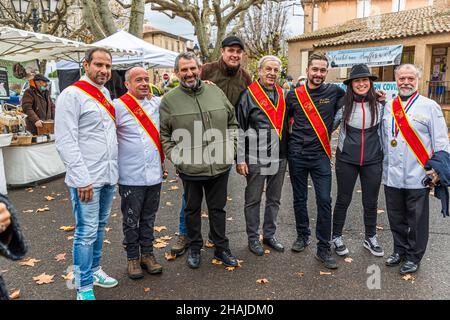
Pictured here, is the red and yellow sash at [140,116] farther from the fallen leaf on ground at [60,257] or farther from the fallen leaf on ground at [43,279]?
the fallen leaf on ground at [60,257]

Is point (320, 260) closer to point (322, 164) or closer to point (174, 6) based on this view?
point (322, 164)

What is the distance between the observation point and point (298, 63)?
26578 mm

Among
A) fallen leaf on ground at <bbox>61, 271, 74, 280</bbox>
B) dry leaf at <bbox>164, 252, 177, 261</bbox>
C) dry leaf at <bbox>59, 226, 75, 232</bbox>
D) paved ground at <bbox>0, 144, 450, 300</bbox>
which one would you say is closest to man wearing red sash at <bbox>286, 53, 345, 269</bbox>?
paved ground at <bbox>0, 144, 450, 300</bbox>

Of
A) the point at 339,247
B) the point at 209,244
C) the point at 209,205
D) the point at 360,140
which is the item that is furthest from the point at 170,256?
the point at 360,140

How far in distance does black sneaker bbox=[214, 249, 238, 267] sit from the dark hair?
71.0 inches

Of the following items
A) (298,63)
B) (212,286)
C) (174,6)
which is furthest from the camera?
(298,63)

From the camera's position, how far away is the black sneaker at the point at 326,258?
3650 millimetres

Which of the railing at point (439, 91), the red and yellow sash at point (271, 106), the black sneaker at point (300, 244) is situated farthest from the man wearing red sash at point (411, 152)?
the railing at point (439, 91)

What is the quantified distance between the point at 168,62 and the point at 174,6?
6.04 metres

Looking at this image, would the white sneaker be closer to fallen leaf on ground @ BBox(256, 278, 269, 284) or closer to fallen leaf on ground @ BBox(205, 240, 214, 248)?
fallen leaf on ground @ BBox(205, 240, 214, 248)

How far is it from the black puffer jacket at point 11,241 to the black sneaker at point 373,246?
3475mm

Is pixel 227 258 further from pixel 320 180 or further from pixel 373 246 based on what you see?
pixel 373 246

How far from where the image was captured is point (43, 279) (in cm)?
352

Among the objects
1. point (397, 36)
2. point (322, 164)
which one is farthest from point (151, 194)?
point (397, 36)
